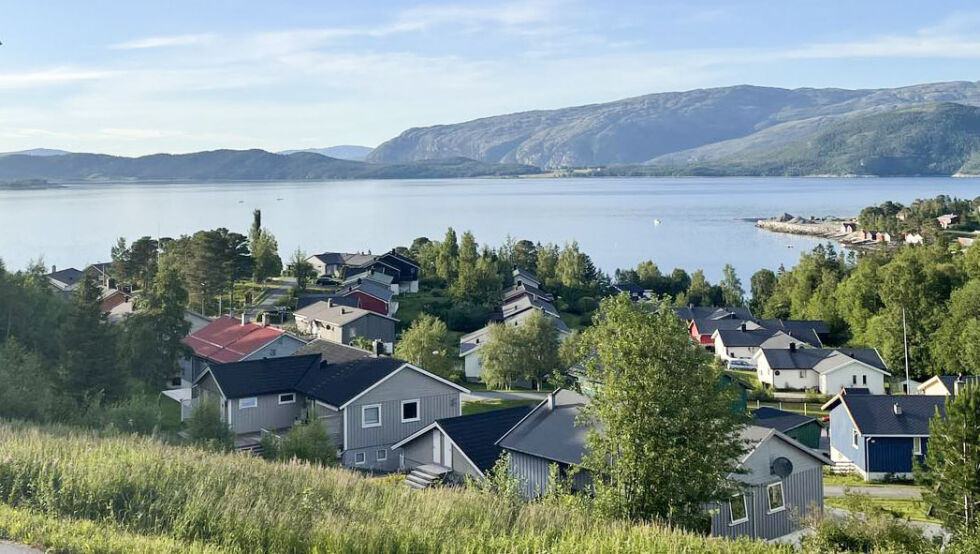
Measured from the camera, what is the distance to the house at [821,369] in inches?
1590

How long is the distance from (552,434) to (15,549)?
35.4 ft

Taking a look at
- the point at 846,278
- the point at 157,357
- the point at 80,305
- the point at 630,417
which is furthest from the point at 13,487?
the point at 846,278

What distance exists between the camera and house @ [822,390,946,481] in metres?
24.3

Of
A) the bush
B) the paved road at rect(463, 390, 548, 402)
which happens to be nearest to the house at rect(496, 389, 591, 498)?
the bush

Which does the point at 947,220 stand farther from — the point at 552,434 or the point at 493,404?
the point at 552,434

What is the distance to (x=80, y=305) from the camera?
25.4 m

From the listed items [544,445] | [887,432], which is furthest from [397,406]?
[887,432]

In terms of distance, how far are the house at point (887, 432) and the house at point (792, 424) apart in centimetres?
132

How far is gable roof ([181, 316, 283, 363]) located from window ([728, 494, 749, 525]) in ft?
70.5

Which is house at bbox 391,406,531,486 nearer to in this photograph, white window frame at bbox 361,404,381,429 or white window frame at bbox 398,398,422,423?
white window frame at bbox 361,404,381,429

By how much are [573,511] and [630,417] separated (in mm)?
1438

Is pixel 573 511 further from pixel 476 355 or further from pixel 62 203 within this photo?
pixel 62 203

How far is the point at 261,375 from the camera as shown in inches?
923

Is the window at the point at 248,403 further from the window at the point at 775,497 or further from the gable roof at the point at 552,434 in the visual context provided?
the window at the point at 775,497
